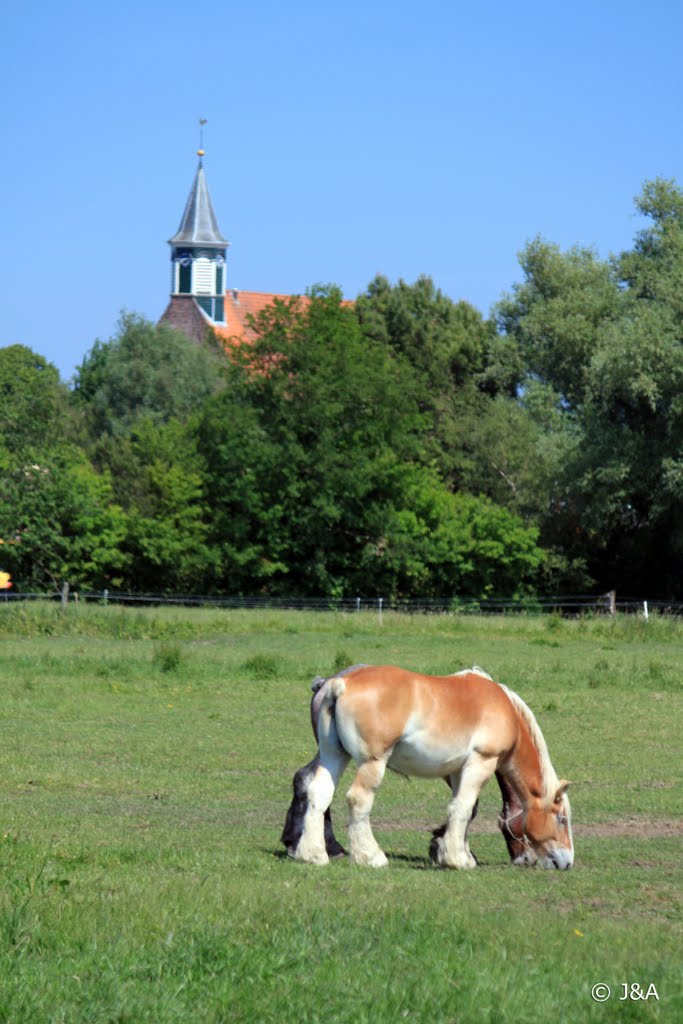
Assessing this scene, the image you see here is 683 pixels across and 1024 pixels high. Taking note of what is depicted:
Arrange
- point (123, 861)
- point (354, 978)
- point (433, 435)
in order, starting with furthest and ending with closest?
point (433, 435)
point (123, 861)
point (354, 978)

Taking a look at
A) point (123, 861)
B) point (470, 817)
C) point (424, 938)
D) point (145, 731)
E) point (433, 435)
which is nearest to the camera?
point (424, 938)

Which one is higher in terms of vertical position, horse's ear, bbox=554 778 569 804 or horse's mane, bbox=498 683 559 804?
horse's mane, bbox=498 683 559 804

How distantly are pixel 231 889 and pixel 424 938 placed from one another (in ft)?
5.37

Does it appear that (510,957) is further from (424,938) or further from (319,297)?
(319,297)

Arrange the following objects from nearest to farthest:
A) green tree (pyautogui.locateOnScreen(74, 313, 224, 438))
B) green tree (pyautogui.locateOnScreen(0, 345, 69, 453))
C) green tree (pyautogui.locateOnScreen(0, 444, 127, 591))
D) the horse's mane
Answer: the horse's mane → green tree (pyautogui.locateOnScreen(0, 444, 127, 591)) → green tree (pyautogui.locateOnScreen(0, 345, 69, 453)) → green tree (pyautogui.locateOnScreen(74, 313, 224, 438))

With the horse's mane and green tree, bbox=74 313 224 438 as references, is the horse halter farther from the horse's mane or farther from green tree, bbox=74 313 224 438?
green tree, bbox=74 313 224 438

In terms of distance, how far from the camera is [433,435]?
6197 cm

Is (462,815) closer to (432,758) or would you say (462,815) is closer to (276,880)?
(432,758)

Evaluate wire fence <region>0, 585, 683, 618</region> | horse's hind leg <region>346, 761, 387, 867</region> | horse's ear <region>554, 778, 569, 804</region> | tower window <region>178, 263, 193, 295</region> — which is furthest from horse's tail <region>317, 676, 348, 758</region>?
tower window <region>178, 263, 193, 295</region>

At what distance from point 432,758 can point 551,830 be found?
3.28 ft

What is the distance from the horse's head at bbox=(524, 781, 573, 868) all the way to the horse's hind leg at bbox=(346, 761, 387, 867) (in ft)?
3.69

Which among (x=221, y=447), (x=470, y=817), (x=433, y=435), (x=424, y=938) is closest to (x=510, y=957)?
(x=424, y=938)

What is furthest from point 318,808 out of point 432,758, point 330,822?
point 432,758

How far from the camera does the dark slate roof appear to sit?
4296 inches
